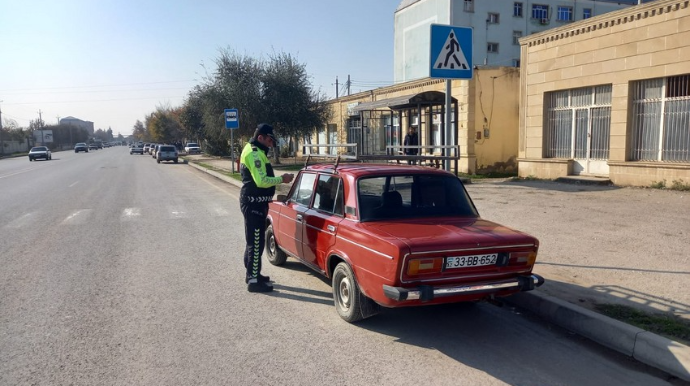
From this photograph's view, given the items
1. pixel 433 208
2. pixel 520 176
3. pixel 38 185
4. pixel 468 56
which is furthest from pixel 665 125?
pixel 38 185

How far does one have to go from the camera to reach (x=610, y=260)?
22.6 feet

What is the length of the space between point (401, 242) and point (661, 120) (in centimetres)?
1286

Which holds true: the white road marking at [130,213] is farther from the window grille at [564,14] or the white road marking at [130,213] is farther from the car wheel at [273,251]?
the window grille at [564,14]

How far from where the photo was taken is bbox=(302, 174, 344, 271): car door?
5387 mm

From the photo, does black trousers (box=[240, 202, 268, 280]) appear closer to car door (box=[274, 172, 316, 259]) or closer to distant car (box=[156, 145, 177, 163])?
car door (box=[274, 172, 316, 259])

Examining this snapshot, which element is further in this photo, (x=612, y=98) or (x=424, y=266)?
(x=612, y=98)

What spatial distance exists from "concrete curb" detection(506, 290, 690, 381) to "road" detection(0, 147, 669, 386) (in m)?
0.11

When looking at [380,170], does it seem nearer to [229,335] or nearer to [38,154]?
[229,335]

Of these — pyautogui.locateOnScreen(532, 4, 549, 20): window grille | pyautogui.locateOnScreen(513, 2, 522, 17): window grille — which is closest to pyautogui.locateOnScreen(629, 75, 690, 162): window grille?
pyautogui.locateOnScreen(513, 2, 522, 17): window grille

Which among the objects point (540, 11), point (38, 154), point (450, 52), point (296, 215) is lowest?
point (38, 154)

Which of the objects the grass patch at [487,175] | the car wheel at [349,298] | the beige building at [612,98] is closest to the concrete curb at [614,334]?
the car wheel at [349,298]

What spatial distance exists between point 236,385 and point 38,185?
20.6 m

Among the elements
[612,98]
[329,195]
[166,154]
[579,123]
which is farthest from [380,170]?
[166,154]

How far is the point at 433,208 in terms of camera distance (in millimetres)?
5363
